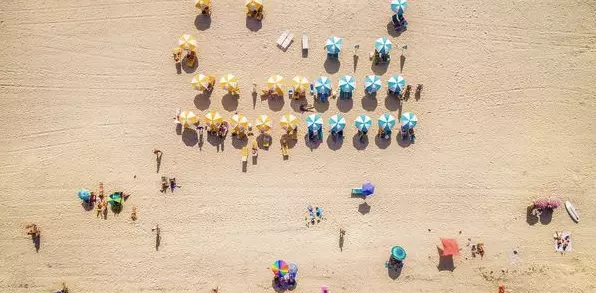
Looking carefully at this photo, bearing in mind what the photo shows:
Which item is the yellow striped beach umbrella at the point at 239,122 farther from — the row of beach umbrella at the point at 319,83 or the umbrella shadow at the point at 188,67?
the umbrella shadow at the point at 188,67

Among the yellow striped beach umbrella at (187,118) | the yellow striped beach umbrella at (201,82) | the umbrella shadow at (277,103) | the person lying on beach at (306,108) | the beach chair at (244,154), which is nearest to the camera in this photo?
the yellow striped beach umbrella at (187,118)

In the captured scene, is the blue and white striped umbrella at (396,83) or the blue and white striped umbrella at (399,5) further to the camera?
the blue and white striped umbrella at (399,5)

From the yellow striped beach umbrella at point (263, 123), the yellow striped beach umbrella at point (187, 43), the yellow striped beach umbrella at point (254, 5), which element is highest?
the yellow striped beach umbrella at point (254, 5)

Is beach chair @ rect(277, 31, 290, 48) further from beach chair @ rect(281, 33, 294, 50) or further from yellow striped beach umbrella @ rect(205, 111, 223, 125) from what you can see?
yellow striped beach umbrella @ rect(205, 111, 223, 125)

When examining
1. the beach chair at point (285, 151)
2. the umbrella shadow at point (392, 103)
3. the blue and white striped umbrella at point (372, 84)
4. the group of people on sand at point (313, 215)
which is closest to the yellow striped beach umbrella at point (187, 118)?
the beach chair at point (285, 151)

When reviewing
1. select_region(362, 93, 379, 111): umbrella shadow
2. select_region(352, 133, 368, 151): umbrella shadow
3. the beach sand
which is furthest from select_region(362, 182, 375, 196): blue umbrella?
select_region(362, 93, 379, 111): umbrella shadow

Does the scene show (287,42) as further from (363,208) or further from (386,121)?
(363,208)

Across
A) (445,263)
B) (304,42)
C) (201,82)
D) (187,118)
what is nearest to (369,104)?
(304,42)
